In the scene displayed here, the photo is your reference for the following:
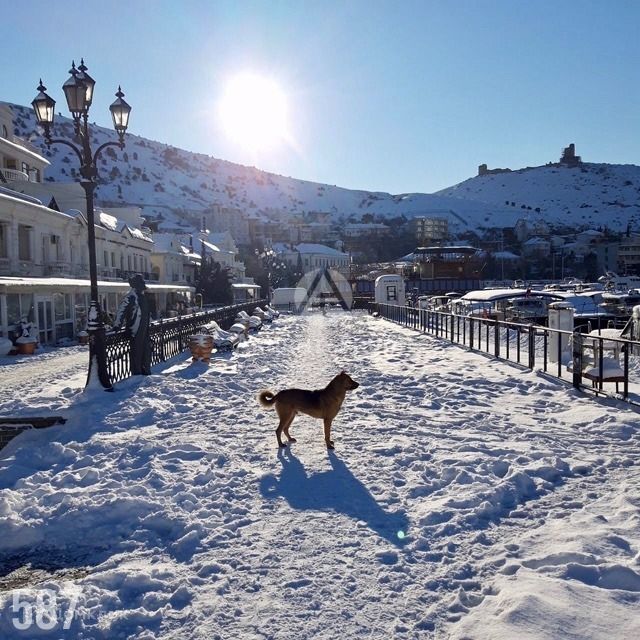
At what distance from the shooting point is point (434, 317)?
74.7 feet

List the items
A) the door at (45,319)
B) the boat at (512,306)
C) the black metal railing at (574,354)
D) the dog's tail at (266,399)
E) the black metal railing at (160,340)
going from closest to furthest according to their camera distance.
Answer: the dog's tail at (266,399) < the black metal railing at (574,354) < the black metal railing at (160,340) < the door at (45,319) < the boat at (512,306)

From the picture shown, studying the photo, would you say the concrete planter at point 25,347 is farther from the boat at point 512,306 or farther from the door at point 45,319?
the boat at point 512,306

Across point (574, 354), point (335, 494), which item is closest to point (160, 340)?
point (574, 354)

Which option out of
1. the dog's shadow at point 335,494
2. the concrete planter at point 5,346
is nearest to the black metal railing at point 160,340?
the concrete planter at point 5,346

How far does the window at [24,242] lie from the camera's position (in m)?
23.5

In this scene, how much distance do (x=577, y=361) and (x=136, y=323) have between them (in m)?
8.89

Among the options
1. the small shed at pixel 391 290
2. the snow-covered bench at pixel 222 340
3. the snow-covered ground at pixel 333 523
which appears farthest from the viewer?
the small shed at pixel 391 290

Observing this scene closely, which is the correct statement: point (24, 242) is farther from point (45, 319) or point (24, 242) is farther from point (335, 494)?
point (335, 494)

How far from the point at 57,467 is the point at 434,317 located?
1839 centimetres

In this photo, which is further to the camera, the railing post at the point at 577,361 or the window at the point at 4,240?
the window at the point at 4,240

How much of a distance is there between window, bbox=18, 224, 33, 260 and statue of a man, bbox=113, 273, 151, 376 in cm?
1407

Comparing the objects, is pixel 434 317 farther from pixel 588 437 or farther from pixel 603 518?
pixel 603 518

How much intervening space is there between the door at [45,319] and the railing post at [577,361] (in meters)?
19.4

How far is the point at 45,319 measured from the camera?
22.4 meters
